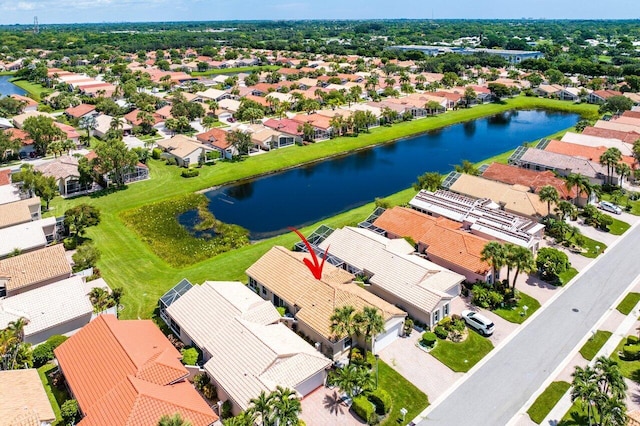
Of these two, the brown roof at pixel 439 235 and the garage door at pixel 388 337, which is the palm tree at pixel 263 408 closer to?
the garage door at pixel 388 337

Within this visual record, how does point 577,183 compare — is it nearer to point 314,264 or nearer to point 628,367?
point 628,367

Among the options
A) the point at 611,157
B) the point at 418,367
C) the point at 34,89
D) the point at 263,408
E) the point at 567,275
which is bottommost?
the point at 418,367

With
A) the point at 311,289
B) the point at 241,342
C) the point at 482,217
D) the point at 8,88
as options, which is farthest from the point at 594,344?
the point at 8,88

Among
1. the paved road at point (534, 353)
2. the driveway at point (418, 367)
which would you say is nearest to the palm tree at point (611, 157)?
the paved road at point (534, 353)

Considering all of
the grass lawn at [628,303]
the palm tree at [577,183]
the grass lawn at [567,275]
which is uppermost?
the palm tree at [577,183]

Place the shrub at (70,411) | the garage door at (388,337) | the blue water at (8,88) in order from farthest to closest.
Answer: the blue water at (8,88)
the garage door at (388,337)
the shrub at (70,411)

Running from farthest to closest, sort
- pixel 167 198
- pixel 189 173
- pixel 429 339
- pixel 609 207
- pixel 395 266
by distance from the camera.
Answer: pixel 189 173 → pixel 167 198 → pixel 609 207 → pixel 395 266 → pixel 429 339
